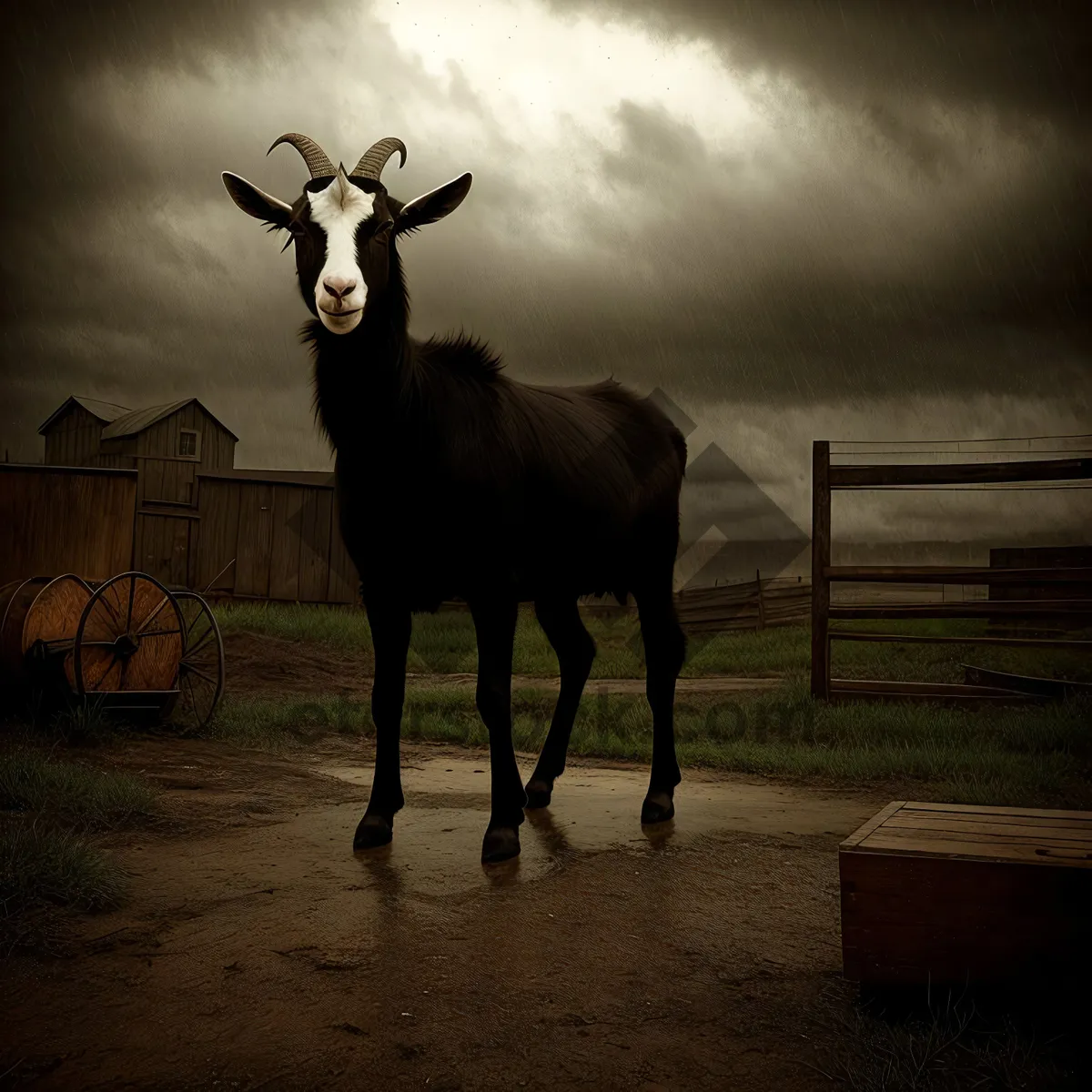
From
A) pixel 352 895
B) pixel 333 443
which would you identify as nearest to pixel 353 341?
pixel 333 443

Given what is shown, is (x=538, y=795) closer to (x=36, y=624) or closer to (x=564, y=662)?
(x=564, y=662)

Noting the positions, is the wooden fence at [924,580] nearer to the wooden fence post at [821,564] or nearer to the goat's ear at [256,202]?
the wooden fence post at [821,564]

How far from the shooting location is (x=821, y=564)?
8562mm

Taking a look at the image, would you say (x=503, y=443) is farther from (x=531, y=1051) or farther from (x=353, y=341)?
(x=531, y=1051)

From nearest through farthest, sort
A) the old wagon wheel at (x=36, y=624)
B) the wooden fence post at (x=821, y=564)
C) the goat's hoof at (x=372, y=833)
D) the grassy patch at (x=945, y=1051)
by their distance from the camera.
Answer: the grassy patch at (x=945, y=1051), the goat's hoof at (x=372, y=833), the old wagon wheel at (x=36, y=624), the wooden fence post at (x=821, y=564)

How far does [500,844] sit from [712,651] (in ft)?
35.6

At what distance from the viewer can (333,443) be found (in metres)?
4.10

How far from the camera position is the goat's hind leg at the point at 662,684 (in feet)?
15.6

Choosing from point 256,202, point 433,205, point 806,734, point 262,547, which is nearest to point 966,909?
point 433,205

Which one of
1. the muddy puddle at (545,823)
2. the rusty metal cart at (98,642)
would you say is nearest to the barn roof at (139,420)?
the rusty metal cart at (98,642)

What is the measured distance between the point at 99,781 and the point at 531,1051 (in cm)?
326

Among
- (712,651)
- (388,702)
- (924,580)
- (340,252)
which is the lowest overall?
(388,702)

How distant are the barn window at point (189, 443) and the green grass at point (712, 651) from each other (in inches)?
486

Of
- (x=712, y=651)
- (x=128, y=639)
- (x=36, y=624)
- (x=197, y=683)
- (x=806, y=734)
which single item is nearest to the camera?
(x=36, y=624)
